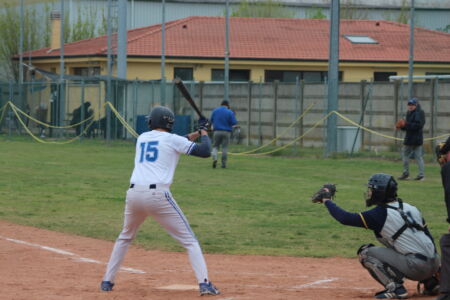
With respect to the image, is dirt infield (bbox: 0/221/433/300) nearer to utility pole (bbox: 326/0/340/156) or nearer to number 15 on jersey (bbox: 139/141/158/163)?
number 15 on jersey (bbox: 139/141/158/163)

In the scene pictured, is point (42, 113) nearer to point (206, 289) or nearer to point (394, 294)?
point (206, 289)

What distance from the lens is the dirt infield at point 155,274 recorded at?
347 inches

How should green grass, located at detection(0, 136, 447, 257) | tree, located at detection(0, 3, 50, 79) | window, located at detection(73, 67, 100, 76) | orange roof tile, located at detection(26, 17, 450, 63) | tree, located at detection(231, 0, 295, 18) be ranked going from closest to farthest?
green grass, located at detection(0, 136, 447, 257), orange roof tile, located at detection(26, 17, 450, 63), window, located at detection(73, 67, 100, 76), tree, located at detection(0, 3, 50, 79), tree, located at detection(231, 0, 295, 18)

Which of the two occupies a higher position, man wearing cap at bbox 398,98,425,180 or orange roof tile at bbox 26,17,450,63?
orange roof tile at bbox 26,17,450,63

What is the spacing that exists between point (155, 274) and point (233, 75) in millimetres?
34817

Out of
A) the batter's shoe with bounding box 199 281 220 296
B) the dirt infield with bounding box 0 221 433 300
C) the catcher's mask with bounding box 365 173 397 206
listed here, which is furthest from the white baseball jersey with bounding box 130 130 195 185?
the catcher's mask with bounding box 365 173 397 206

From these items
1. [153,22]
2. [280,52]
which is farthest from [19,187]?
[153,22]

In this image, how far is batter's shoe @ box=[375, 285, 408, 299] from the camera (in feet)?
27.5

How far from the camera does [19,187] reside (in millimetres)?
19359

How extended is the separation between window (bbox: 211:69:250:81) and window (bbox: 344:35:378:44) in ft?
19.7

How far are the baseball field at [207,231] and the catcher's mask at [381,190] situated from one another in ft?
3.30

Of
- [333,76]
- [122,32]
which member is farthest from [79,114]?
[333,76]

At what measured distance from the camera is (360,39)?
152 feet

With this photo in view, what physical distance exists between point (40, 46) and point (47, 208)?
137 feet
